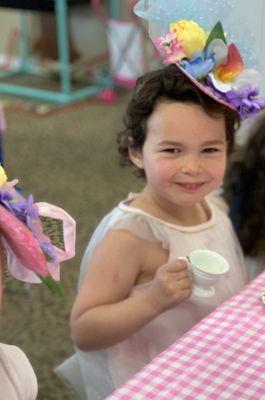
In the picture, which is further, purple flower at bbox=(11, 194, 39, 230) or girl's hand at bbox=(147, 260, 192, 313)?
girl's hand at bbox=(147, 260, 192, 313)

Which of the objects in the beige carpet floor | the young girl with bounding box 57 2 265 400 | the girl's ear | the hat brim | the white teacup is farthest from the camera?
the beige carpet floor

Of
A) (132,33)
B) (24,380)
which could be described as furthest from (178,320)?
(132,33)

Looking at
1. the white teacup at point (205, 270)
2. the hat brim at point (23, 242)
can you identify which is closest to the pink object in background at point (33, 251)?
the hat brim at point (23, 242)

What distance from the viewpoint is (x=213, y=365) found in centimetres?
77

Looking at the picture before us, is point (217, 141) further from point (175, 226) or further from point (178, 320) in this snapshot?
point (178, 320)

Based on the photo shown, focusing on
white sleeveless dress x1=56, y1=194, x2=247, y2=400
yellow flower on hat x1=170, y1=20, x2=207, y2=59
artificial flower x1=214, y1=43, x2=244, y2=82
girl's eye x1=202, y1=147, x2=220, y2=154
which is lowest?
white sleeveless dress x1=56, y1=194, x2=247, y2=400

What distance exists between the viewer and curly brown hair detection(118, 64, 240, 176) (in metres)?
1.08

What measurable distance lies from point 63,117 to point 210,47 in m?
2.88

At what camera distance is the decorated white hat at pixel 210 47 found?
3.40 ft

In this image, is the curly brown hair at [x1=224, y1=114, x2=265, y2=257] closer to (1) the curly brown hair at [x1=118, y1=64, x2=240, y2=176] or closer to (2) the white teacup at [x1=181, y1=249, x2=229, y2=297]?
(1) the curly brown hair at [x1=118, y1=64, x2=240, y2=176]

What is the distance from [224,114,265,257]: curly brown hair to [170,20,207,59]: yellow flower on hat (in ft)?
1.64

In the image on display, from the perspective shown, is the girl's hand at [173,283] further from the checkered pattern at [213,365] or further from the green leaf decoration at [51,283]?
the green leaf decoration at [51,283]

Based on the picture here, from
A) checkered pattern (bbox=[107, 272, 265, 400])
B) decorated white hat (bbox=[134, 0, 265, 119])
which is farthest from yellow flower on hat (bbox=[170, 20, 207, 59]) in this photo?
checkered pattern (bbox=[107, 272, 265, 400])

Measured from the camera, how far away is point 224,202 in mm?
1432
